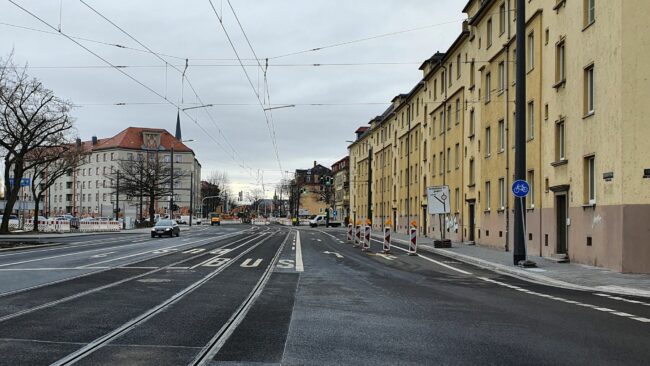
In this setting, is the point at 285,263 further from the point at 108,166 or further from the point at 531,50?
the point at 108,166

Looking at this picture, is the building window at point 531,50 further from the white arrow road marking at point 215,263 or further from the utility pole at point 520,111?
the white arrow road marking at point 215,263

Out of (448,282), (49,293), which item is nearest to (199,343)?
(49,293)

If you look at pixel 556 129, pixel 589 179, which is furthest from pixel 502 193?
pixel 589 179

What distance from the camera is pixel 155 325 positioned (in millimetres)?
8664

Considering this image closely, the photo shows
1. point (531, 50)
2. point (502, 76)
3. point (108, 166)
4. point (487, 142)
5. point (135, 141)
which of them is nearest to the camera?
point (531, 50)

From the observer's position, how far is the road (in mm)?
6852

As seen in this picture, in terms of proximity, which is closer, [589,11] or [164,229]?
[589,11]

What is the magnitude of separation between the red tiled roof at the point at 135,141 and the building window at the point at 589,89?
12299 cm

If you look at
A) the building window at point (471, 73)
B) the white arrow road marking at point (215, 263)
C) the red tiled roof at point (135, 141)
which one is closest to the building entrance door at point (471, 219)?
the building window at point (471, 73)

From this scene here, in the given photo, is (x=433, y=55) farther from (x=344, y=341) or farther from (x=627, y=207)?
(x=344, y=341)

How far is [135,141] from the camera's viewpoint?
461 ft

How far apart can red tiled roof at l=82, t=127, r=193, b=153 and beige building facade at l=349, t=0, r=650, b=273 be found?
101m

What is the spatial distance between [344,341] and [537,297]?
21.9 feet

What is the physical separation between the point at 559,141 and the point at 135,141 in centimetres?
12670
